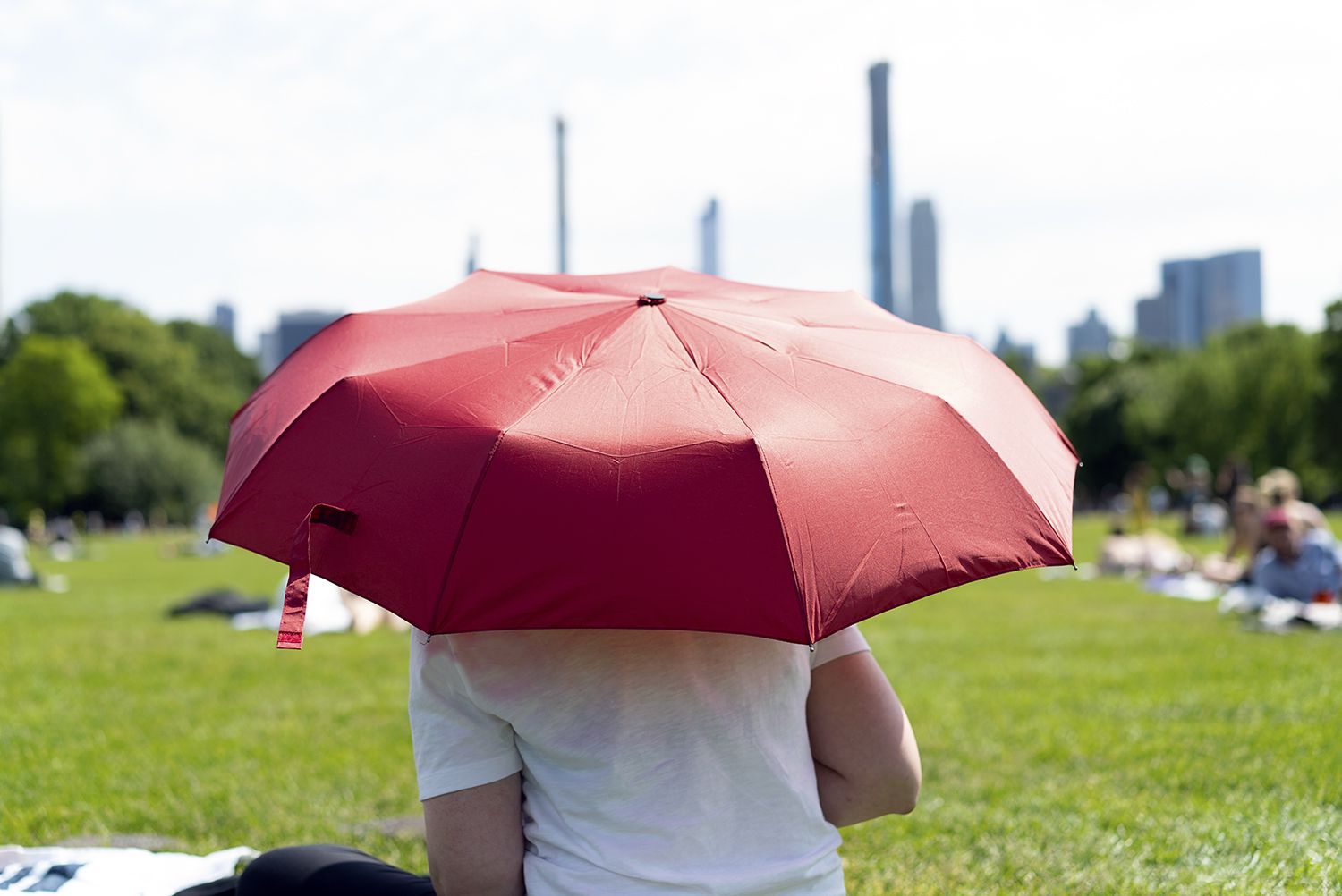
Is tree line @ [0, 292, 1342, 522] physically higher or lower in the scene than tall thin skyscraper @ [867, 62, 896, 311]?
lower

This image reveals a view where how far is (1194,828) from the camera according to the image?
16.1 ft

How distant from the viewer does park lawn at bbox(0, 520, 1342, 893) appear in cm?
473

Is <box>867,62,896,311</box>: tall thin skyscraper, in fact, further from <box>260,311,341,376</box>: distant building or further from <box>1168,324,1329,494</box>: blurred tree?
<box>260,311,341,376</box>: distant building

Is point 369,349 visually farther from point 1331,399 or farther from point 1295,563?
point 1331,399

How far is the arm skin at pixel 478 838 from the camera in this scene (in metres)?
2.30

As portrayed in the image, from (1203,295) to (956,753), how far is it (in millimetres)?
184881

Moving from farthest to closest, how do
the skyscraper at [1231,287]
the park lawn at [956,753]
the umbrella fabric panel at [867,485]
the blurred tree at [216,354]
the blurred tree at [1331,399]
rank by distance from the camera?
the skyscraper at [1231,287] < the blurred tree at [216,354] < the blurred tree at [1331,399] < the park lawn at [956,753] < the umbrella fabric panel at [867,485]

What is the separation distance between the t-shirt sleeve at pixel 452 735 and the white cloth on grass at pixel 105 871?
6.03 feet

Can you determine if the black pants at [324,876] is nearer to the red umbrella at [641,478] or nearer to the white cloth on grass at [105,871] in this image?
the red umbrella at [641,478]

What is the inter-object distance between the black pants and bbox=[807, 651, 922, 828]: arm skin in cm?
87

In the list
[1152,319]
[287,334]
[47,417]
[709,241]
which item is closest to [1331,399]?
[709,241]

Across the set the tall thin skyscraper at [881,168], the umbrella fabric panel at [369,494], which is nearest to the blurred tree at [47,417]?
the tall thin skyscraper at [881,168]

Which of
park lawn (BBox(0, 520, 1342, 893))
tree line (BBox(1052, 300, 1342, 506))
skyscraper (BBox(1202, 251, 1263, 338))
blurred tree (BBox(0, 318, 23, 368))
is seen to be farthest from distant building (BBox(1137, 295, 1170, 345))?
park lawn (BBox(0, 520, 1342, 893))

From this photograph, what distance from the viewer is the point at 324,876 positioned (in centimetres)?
280
